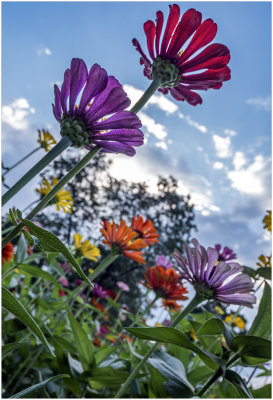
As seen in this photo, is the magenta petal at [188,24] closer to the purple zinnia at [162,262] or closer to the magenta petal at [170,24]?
the magenta petal at [170,24]

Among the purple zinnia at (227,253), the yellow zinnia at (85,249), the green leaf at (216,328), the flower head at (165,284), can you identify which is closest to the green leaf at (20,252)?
the yellow zinnia at (85,249)

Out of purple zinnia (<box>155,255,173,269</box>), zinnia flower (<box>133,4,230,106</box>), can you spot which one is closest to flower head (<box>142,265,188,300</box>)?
purple zinnia (<box>155,255,173,269</box>)

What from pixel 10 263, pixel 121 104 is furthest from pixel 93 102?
pixel 10 263

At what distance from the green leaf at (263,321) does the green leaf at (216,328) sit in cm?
5

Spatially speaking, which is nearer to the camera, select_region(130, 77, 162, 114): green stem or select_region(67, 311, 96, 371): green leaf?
Answer: select_region(130, 77, 162, 114): green stem

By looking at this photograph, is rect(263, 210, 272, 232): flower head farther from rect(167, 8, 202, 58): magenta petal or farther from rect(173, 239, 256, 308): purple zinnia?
rect(167, 8, 202, 58): magenta petal

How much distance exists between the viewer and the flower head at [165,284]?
36.2 inches

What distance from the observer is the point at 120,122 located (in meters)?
0.37

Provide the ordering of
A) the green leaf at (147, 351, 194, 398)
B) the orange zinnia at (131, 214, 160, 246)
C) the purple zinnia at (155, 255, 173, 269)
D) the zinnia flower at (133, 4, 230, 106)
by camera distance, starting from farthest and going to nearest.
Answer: the purple zinnia at (155, 255, 173, 269)
the orange zinnia at (131, 214, 160, 246)
the green leaf at (147, 351, 194, 398)
the zinnia flower at (133, 4, 230, 106)

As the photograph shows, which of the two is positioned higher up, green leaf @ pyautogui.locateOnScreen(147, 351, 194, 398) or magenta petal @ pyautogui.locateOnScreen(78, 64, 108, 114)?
magenta petal @ pyautogui.locateOnScreen(78, 64, 108, 114)

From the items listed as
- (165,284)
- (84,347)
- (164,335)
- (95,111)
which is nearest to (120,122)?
(95,111)

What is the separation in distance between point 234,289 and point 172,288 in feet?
1.23

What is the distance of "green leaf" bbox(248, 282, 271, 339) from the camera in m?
0.51

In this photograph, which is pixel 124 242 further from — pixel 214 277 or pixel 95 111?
pixel 95 111
